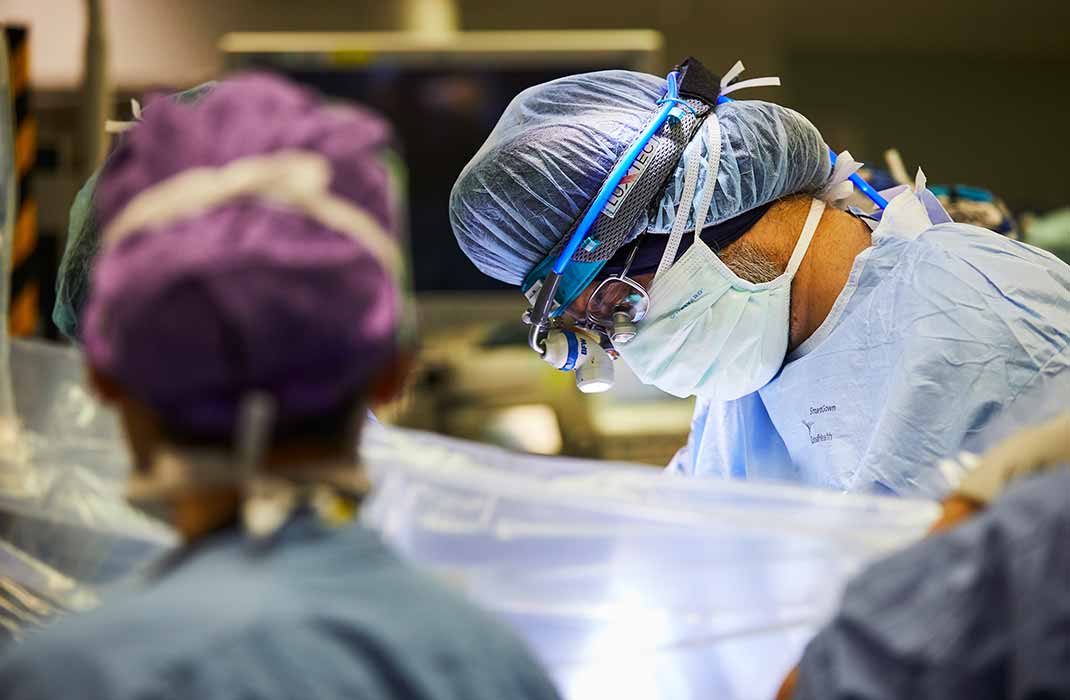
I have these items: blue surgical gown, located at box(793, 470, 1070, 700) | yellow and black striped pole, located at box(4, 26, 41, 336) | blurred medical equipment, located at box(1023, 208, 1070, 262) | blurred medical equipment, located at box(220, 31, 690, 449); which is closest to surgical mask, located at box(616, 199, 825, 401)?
blue surgical gown, located at box(793, 470, 1070, 700)

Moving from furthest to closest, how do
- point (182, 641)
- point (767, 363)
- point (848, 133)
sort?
point (848, 133) < point (767, 363) < point (182, 641)

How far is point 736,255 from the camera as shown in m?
1.80

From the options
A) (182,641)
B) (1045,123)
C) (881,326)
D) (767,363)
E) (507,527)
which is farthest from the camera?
(1045,123)

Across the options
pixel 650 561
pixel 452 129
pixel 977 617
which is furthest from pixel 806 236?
pixel 452 129

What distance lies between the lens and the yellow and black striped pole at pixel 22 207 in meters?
2.70

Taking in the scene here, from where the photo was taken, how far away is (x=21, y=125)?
313cm

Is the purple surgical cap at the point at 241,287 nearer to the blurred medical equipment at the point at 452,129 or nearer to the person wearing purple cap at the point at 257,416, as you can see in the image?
the person wearing purple cap at the point at 257,416

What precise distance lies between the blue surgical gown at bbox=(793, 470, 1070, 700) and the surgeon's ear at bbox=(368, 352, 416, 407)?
372mm

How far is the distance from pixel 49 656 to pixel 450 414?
3049mm

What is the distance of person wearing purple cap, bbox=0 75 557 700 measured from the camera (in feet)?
2.44

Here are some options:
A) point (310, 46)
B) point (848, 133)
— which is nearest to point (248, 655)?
point (310, 46)

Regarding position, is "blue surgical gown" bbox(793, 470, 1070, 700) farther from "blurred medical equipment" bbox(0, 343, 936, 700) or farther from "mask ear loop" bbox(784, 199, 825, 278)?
"mask ear loop" bbox(784, 199, 825, 278)

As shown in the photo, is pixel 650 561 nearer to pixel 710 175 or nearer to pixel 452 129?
pixel 710 175

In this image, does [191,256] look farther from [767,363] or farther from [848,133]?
[848,133]
